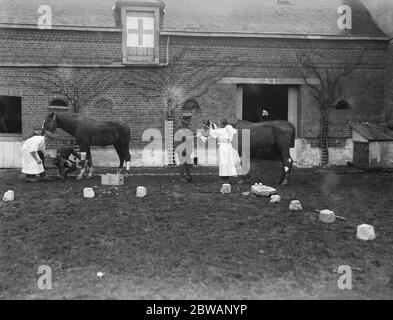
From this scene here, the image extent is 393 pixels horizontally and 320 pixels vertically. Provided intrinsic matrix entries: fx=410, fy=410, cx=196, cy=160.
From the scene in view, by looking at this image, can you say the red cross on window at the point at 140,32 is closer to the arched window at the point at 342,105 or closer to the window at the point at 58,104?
the window at the point at 58,104

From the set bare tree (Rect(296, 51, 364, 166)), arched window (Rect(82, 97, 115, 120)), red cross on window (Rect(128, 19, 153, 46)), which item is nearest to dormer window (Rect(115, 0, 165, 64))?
red cross on window (Rect(128, 19, 153, 46))

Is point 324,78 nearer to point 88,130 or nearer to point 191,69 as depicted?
point 191,69

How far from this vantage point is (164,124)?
1593 centimetres

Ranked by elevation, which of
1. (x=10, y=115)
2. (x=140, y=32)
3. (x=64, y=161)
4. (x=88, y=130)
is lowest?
(x=64, y=161)

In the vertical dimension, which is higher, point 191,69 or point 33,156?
point 191,69

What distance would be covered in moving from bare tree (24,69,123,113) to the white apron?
4.30m

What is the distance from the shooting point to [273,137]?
38.4ft

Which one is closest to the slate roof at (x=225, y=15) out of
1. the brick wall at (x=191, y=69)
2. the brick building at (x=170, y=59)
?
the brick building at (x=170, y=59)

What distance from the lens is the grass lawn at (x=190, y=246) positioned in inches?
186

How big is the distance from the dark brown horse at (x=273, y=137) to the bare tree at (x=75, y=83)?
568cm

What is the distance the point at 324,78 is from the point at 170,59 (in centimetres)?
619

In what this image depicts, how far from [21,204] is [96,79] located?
7852 mm

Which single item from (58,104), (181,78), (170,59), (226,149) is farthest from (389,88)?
(58,104)
